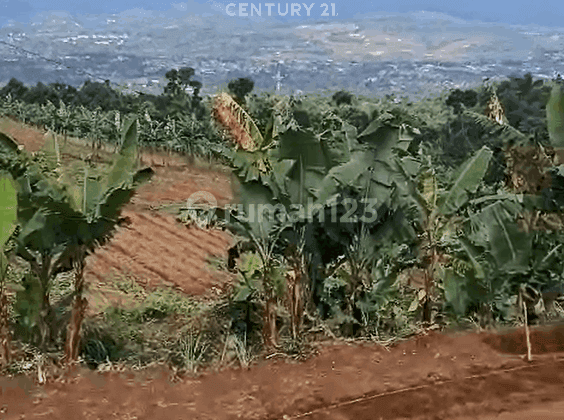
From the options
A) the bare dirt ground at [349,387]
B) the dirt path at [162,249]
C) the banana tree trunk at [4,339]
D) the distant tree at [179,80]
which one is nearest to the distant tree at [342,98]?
the distant tree at [179,80]

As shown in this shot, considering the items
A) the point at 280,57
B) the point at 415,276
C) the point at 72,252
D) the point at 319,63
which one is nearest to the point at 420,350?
the point at 72,252

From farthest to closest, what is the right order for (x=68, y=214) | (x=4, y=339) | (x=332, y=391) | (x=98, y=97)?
(x=98, y=97) < (x=4, y=339) < (x=68, y=214) < (x=332, y=391)

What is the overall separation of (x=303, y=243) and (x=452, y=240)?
1.45 metres

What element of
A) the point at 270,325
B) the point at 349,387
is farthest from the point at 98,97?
the point at 349,387

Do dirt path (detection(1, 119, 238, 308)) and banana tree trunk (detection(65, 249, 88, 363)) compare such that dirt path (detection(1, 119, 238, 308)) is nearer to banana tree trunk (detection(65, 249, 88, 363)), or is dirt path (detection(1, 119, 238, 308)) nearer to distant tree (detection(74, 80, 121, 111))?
banana tree trunk (detection(65, 249, 88, 363))

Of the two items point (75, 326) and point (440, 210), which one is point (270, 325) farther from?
point (440, 210)

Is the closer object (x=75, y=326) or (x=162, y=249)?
(x=75, y=326)

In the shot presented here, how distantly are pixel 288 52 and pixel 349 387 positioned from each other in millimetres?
122911

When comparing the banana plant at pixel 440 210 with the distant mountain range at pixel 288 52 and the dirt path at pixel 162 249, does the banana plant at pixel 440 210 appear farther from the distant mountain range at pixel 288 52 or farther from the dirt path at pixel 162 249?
the distant mountain range at pixel 288 52

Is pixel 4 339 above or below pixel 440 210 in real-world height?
below

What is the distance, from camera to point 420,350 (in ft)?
21.3

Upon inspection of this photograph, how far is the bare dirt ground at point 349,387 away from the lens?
17.1 feet

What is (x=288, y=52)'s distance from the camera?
126 meters

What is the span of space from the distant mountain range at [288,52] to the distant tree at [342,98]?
30469mm
